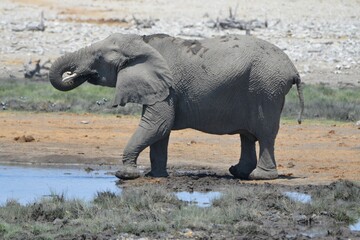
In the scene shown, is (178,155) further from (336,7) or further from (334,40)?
(336,7)

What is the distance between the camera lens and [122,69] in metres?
15.3

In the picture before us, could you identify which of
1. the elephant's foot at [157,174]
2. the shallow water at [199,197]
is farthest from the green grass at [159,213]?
the elephant's foot at [157,174]

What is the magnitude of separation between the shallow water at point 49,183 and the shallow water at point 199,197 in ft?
2.52

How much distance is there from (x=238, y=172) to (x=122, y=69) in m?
2.06

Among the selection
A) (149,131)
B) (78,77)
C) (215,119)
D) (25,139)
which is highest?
(78,77)

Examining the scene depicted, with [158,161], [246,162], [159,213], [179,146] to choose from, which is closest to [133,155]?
[158,161]

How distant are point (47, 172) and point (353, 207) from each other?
15.5ft

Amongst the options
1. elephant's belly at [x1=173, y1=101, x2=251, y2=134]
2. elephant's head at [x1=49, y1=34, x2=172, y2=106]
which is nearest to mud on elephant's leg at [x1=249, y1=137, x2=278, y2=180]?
elephant's belly at [x1=173, y1=101, x2=251, y2=134]

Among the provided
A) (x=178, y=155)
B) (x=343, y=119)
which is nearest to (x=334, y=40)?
(x=343, y=119)

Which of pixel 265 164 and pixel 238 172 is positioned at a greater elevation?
pixel 265 164

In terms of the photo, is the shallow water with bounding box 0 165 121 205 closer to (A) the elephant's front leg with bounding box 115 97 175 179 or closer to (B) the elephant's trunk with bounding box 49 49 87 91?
(A) the elephant's front leg with bounding box 115 97 175 179

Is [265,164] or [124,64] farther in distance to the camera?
[265,164]

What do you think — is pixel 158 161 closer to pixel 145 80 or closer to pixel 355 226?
pixel 145 80

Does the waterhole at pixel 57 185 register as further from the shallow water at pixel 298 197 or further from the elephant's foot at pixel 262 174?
the elephant's foot at pixel 262 174
